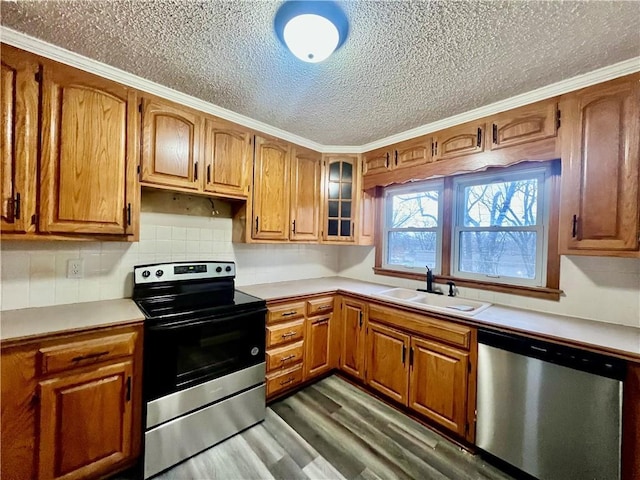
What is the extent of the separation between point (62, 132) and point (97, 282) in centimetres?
98

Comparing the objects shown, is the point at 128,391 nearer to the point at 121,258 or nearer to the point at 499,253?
the point at 121,258

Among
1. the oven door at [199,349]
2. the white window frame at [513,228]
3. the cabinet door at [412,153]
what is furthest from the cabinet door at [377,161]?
the oven door at [199,349]

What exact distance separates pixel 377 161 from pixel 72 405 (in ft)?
9.29

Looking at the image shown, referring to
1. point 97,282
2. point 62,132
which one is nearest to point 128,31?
point 62,132

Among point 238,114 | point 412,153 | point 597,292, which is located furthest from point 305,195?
point 597,292

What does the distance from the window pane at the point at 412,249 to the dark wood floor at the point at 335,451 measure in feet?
4.44

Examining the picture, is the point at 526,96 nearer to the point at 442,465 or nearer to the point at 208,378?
the point at 442,465

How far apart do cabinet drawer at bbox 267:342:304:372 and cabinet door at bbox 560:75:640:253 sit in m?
2.01

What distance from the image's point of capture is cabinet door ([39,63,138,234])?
1.48 m

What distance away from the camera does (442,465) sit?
1.65 metres

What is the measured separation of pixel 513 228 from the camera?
6.95 ft

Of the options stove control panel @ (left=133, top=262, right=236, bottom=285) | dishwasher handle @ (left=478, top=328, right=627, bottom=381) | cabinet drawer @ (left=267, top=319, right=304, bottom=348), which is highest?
stove control panel @ (left=133, top=262, right=236, bottom=285)

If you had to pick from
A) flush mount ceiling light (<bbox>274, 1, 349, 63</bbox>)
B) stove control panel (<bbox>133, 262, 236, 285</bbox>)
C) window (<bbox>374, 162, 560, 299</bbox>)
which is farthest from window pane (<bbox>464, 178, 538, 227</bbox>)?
stove control panel (<bbox>133, 262, 236, 285</bbox>)

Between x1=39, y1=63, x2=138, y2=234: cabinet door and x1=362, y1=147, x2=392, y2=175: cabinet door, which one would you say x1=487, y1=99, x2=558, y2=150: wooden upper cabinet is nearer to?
x1=362, y1=147, x2=392, y2=175: cabinet door
